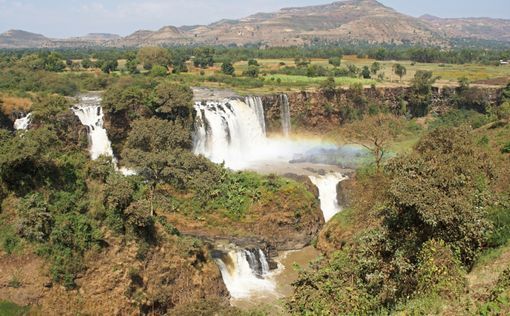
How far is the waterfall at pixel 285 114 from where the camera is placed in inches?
2064

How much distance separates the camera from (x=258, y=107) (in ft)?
162

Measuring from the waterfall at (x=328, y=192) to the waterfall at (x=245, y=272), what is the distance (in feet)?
30.9

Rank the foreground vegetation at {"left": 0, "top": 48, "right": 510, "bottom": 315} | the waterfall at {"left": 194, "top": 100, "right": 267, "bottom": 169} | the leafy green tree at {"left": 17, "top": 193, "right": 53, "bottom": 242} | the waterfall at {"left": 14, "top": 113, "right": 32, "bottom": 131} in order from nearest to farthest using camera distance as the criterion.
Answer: the foreground vegetation at {"left": 0, "top": 48, "right": 510, "bottom": 315} < the leafy green tree at {"left": 17, "top": 193, "right": 53, "bottom": 242} < the waterfall at {"left": 14, "top": 113, "right": 32, "bottom": 131} < the waterfall at {"left": 194, "top": 100, "right": 267, "bottom": 169}

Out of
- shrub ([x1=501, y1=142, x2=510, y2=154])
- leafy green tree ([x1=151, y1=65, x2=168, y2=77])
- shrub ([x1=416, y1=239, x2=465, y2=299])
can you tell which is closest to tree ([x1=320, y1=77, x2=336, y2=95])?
leafy green tree ([x1=151, y1=65, x2=168, y2=77])

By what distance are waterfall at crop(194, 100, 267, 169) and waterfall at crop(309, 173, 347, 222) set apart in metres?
7.27

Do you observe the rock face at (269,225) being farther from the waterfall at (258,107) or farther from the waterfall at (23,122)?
the waterfall at (258,107)

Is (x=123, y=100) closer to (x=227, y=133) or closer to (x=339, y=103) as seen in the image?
(x=227, y=133)

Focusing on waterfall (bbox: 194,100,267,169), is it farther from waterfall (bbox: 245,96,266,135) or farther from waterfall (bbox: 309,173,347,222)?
waterfall (bbox: 309,173,347,222)

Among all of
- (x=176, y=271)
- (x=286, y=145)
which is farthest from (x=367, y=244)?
(x=286, y=145)

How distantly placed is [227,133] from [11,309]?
87.4 ft

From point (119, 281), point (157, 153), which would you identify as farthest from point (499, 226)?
point (157, 153)

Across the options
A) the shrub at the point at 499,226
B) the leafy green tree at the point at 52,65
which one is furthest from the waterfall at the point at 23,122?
the leafy green tree at the point at 52,65

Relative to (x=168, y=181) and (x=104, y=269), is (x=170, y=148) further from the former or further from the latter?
(x=104, y=269)

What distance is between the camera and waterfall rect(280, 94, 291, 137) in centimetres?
5244
